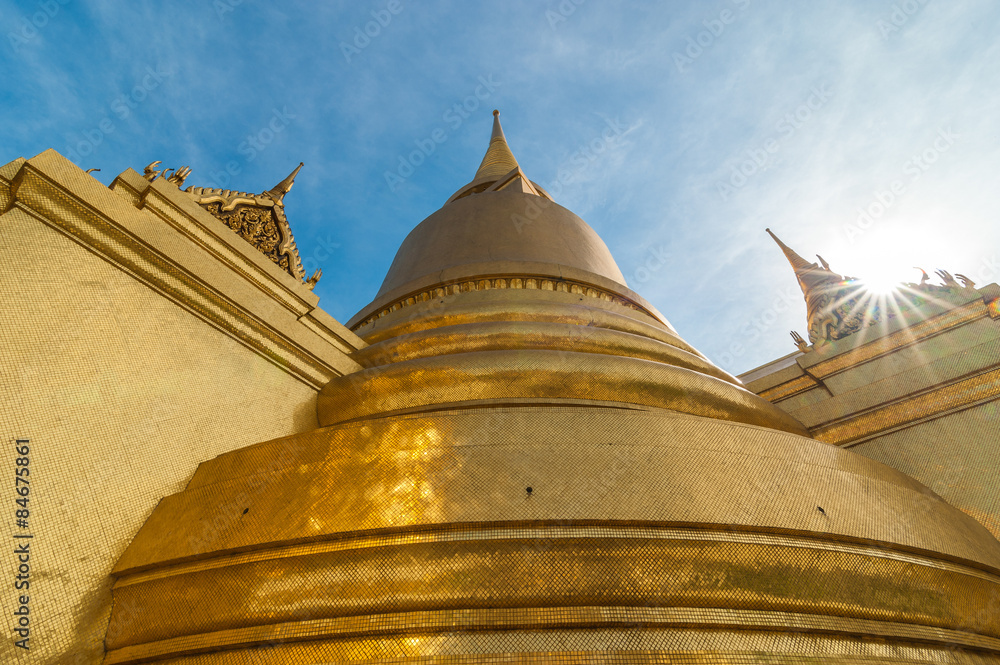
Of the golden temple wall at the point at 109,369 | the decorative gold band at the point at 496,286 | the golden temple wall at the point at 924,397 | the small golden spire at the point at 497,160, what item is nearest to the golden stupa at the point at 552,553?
the golden temple wall at the point at 109,369

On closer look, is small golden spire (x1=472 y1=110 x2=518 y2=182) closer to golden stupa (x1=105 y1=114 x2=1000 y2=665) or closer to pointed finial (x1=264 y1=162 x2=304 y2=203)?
pointed finial (x1=264 y1=162 x2=304 y2=203)

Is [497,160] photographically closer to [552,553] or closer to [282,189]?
[282,189]

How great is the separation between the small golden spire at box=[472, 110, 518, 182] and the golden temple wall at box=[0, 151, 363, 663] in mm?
9074

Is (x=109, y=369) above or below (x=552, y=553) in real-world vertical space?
above

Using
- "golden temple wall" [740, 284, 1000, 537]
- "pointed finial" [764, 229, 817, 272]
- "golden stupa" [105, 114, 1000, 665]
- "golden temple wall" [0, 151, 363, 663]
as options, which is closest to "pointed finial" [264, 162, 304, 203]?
"golden temple wall" [0, 151, 363, 663]

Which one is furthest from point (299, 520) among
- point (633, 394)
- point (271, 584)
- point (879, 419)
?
point (879, 419)

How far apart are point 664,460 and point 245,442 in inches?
125

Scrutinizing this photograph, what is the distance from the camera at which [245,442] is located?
435 cm

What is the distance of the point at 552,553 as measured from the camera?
285 centimetres

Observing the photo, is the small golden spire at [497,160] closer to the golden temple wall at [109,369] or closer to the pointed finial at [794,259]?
the pointed finial at [794,259]

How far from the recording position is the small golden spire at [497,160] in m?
13.7

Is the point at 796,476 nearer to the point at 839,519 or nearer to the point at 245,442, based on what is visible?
the point at 839,519

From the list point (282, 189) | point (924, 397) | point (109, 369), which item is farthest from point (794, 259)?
point (109, 369)

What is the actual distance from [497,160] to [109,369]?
1204 centimetres
